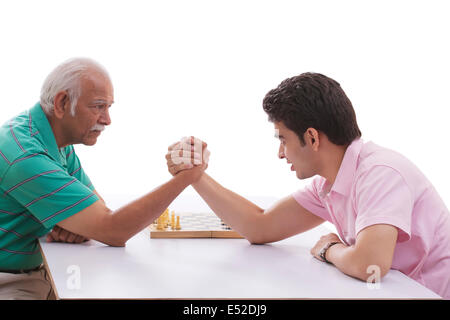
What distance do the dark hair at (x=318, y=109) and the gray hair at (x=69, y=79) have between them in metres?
0.73

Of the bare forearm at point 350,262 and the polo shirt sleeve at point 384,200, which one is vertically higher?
the polo shirt sleeve at point 384,200

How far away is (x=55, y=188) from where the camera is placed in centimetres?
184

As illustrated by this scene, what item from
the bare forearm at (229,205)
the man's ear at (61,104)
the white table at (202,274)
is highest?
the man's ear at (61,104)

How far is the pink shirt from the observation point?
163 centimetres

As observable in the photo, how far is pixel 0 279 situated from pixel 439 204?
5.23 feet

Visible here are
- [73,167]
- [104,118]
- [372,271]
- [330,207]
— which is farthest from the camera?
[73,167]

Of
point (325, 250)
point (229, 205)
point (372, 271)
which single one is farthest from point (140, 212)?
point (372, 271)

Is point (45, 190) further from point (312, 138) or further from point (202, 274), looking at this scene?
point (312, 138)

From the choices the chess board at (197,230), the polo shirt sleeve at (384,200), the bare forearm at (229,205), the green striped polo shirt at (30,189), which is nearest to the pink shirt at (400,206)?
the polo shirt sleeve at (384,200)

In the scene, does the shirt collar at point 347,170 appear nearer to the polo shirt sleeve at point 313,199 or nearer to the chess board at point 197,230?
the polo shirt sleeve at point 313,199

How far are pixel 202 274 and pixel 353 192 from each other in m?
0.58

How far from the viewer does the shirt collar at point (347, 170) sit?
1.81m
